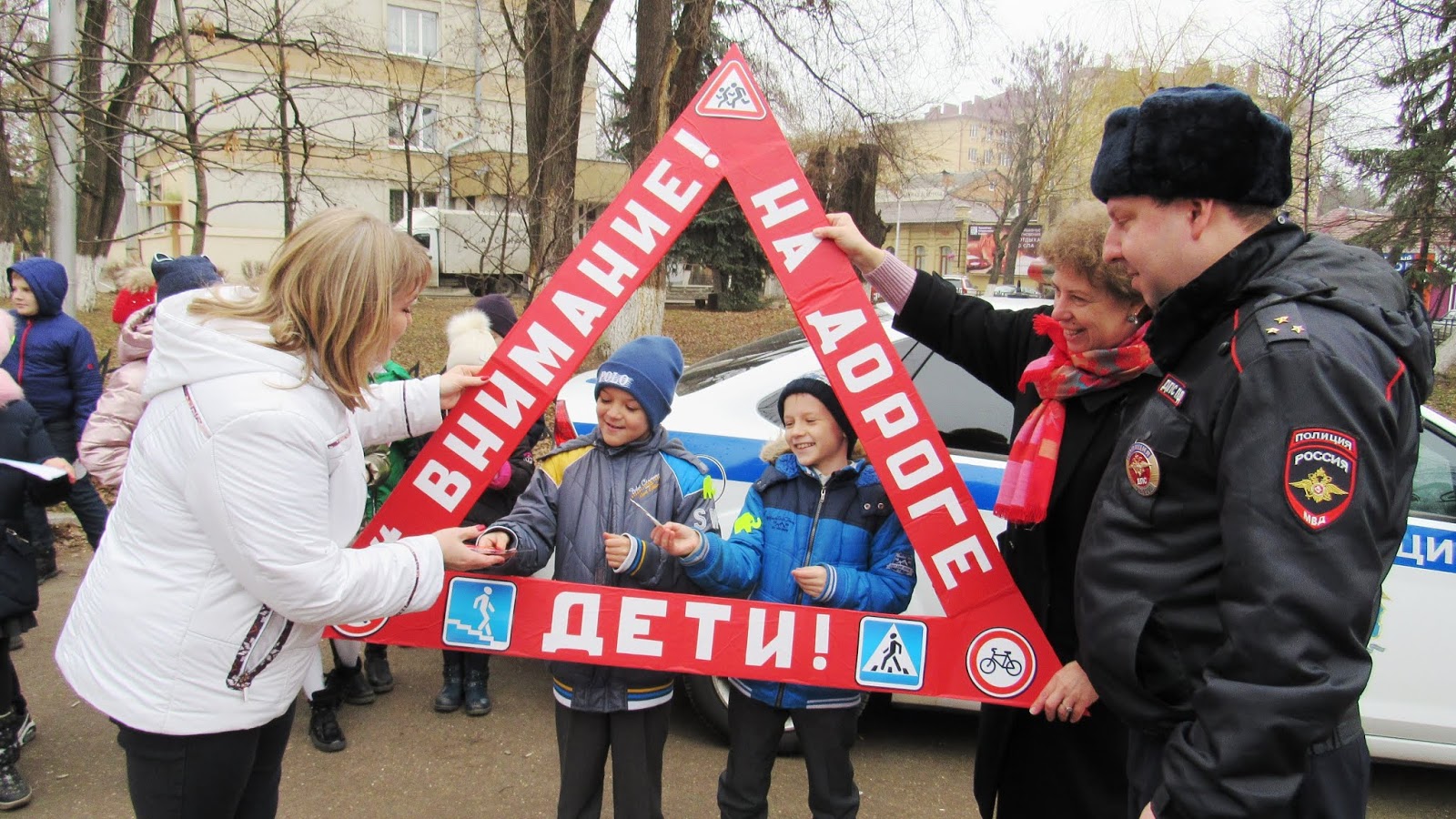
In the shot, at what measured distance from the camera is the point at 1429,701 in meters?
3.30

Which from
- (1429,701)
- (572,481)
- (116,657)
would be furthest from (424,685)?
(1429,701)

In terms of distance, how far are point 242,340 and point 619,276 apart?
3.18ft

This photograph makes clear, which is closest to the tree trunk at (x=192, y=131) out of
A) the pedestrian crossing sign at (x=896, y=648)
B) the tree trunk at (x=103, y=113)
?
the tree trunk at (x=103, y=113)

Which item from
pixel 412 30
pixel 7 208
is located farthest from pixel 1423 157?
pixel 412 30

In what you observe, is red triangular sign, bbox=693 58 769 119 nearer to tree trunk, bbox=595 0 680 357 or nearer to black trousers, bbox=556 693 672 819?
black trousers, bbox=556 693 672 819

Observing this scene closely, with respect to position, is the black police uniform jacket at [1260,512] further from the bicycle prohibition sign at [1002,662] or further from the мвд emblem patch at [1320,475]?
the bicycle prohibition sign at [1002,662]

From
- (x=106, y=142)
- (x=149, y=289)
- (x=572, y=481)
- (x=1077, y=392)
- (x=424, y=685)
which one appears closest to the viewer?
(x=1077, y=392)

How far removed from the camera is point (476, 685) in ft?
13.3

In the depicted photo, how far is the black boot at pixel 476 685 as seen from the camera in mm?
4031

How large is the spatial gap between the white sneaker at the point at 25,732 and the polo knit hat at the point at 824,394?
116 inches

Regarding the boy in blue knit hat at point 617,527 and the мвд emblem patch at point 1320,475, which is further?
the boy in blue knit hat at point 617,527

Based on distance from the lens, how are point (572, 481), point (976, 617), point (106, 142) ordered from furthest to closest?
1. point (106, 142)
2. point (572, 481)
3. point (976, 617)

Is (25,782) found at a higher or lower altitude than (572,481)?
lower

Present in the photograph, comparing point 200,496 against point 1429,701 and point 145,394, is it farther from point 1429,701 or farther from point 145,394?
point 1429,701
